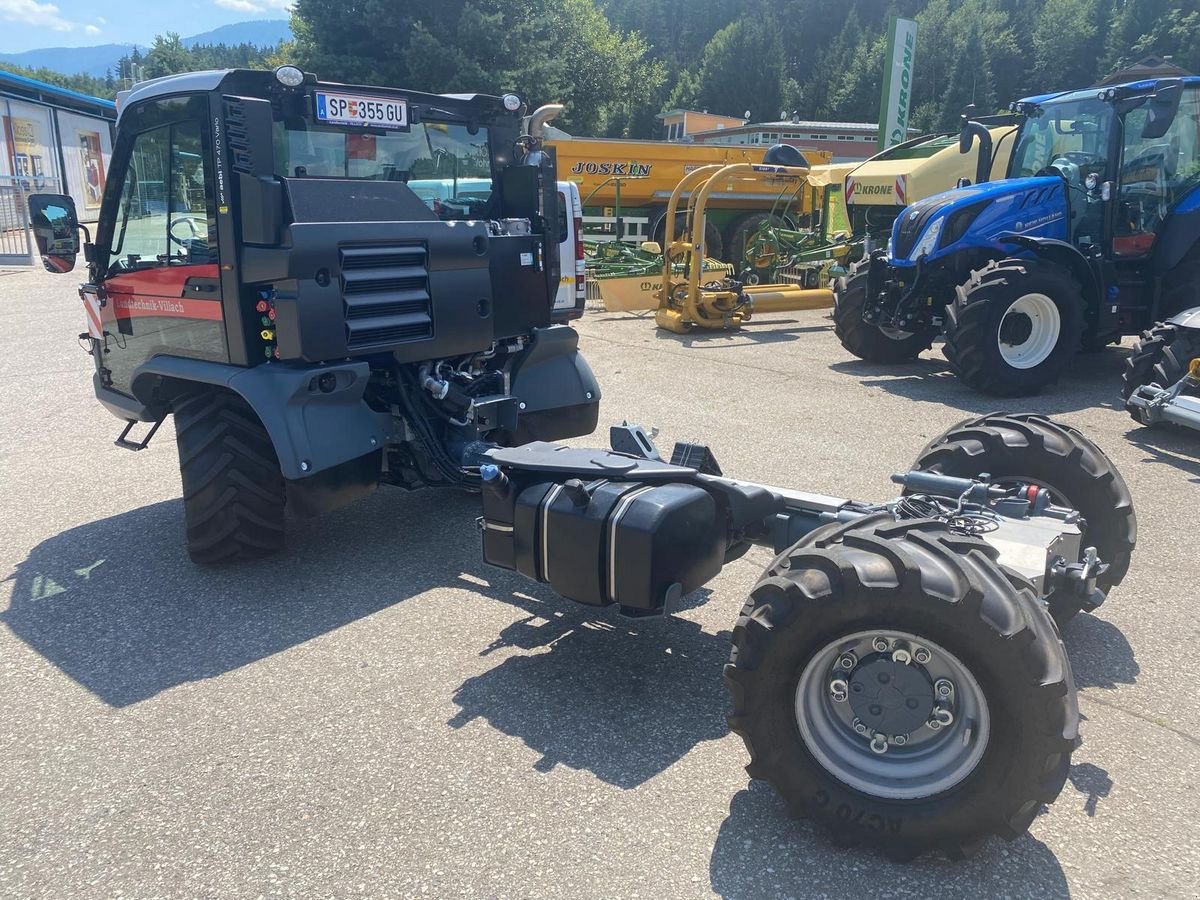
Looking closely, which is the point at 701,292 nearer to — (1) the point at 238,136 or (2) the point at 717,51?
(1) the point at 238,136

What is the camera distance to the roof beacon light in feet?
14.0

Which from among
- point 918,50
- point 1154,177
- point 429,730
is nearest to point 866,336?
point 1154,177

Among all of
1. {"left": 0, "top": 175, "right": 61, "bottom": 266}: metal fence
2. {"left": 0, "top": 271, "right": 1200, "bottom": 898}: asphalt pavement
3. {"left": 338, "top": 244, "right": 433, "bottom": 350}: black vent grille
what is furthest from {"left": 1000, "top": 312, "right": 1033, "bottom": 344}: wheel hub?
{"left": 0, "top": 175, "right": 61, "bottom": 266}: metal fence

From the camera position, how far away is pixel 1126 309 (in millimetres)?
8797

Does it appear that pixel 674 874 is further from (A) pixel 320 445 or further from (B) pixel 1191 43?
(B) pixel 1191 43

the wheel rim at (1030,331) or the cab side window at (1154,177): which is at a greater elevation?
the cab side window at (1154,177)

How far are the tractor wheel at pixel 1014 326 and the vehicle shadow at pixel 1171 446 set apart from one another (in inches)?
50.2

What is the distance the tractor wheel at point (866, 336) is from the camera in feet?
32.1

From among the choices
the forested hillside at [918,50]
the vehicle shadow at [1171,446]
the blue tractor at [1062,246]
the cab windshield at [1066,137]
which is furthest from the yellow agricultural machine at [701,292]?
the forested hillside at [918,50]

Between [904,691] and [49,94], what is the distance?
128ft

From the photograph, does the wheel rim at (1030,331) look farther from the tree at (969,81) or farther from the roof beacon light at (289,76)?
the tree at (969,81)

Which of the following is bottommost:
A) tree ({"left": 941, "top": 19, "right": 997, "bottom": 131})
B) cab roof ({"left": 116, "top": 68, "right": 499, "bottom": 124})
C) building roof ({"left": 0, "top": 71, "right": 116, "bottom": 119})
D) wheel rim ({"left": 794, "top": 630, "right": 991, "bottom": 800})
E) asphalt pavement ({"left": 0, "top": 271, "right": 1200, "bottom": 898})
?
asphalt pavement ({"left": 0, "top": 271, "right": 1200, "bottom": 898})

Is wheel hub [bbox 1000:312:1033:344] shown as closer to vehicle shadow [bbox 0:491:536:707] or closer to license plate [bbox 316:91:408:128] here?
vehicle shadow [bbox 0:491:536:707]

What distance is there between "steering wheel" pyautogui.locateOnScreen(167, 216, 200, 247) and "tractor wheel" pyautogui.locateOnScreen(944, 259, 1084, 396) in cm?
620
